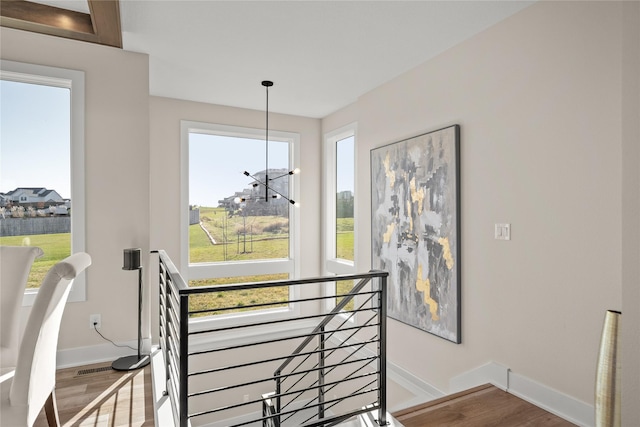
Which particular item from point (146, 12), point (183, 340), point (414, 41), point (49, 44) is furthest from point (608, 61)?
point (49, 44)

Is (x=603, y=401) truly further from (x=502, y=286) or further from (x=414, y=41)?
A: (x=414, y=41)

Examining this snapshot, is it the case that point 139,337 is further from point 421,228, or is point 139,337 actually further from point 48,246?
point 421,228

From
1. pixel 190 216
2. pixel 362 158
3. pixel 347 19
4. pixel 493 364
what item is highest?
pixel 347 19

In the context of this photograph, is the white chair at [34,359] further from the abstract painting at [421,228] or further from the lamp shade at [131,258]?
the abstract painting at [421,228]

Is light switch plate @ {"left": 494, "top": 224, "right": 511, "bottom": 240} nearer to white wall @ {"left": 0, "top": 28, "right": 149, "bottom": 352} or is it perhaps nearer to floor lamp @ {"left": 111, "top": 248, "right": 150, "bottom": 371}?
floor lamp @ {"left": 111, "top": 248, "right": 150, "bottom": 371}

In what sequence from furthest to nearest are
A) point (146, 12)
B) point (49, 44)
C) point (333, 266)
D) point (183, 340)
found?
1. point (333, 266)
2. point (49, 44)
3. point (146, 12)
4. point (183, 340)

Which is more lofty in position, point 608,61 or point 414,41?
point 414,41

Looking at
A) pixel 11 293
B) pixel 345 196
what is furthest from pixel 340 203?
pixel 11 293

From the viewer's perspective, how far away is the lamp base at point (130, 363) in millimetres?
2729

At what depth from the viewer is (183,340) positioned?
4.96 feet

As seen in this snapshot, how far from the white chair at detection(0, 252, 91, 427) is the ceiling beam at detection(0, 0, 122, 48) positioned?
1754 millimetres

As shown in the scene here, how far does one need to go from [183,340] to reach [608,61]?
8.10ft

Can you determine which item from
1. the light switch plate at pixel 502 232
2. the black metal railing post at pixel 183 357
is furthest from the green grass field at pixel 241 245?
the black metal railing post at pixel 183 357

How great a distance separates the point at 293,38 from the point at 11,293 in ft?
7.89
